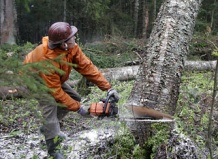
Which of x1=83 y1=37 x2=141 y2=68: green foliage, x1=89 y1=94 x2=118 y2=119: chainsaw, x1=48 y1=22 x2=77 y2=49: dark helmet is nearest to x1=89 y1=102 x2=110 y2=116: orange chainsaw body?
x1=89 y1=94 x2=118 y2=119: chainsaw

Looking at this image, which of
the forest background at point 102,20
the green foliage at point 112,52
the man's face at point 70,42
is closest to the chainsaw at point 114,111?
Result: the man's face at point 70,42

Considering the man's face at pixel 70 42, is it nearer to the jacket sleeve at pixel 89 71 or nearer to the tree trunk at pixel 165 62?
the jacket sleeve at pixel 89 71

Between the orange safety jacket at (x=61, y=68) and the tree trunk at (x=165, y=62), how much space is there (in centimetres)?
54

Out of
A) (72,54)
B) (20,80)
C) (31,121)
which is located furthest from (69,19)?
(20,80)

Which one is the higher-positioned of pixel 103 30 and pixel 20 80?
pixel 20 80

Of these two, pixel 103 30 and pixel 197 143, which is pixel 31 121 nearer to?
pixel 197 143

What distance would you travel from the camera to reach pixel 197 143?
445cm

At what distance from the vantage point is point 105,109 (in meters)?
4.05

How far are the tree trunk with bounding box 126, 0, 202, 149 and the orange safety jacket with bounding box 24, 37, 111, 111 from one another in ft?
1.78

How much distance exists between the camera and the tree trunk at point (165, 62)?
4.30 metres

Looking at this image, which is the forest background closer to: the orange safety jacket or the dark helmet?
the orange safety jacket

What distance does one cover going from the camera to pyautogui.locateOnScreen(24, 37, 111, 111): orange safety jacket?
3.99m

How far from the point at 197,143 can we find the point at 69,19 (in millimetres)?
18980

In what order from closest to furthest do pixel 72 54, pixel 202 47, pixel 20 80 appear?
pixel 20 80, pixel 72 54, pixel 202 47
